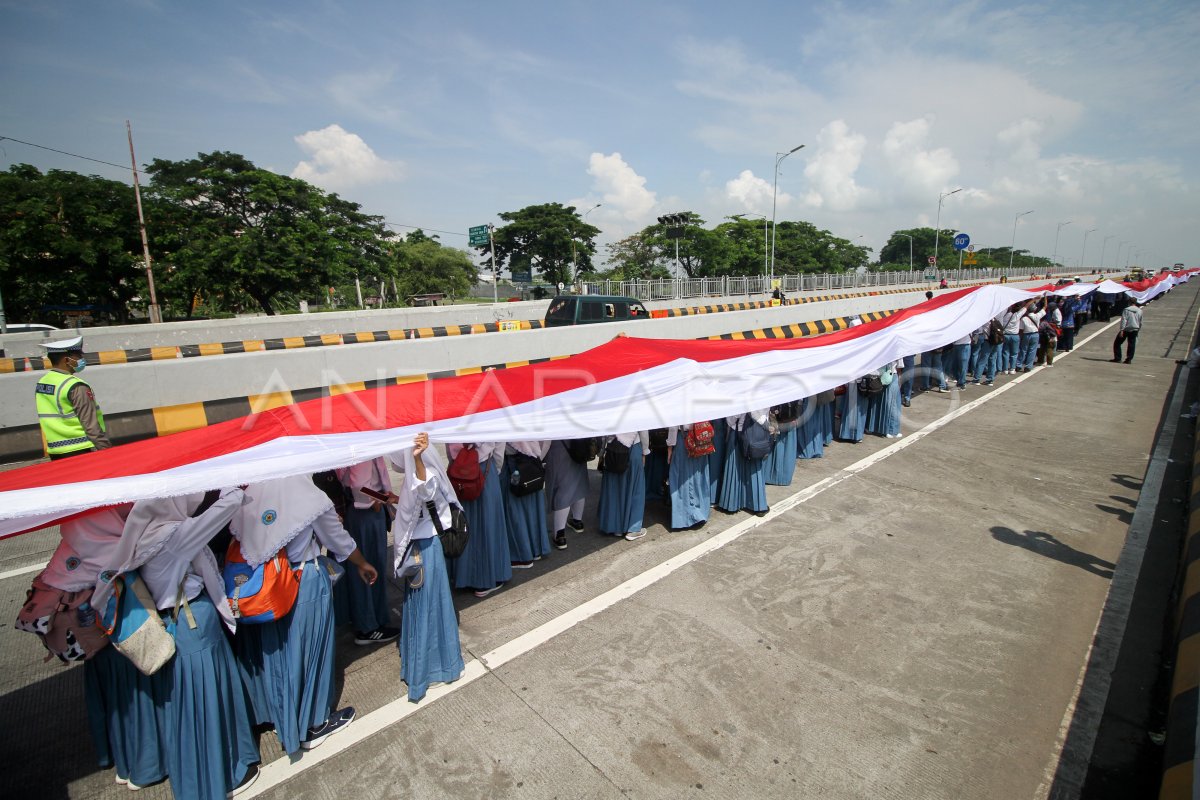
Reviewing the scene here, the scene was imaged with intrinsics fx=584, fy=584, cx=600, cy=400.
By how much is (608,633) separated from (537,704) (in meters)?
0.86

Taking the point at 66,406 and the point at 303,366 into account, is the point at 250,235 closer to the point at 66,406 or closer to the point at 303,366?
the point at 303,366

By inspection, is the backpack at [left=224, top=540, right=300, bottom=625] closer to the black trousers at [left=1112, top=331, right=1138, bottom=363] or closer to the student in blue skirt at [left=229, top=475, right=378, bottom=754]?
the student in blue skirt at [left=229, top=475, right=378, bottom=754]

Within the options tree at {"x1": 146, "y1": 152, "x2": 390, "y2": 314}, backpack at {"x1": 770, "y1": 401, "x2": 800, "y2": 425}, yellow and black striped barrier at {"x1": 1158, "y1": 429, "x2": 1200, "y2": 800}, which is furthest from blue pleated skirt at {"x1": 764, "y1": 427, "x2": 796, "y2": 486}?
tree at {"x1": 146, "y1": 152, "x2": 390, "y2": 314}

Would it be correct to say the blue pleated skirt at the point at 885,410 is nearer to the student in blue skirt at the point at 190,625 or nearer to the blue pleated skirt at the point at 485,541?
the blue pleated skirt at the point at 485,541

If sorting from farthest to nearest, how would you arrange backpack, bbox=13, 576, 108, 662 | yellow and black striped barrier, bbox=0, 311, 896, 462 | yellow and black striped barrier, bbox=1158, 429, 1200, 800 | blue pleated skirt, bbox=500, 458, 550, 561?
yellow and black striped barrier, bbox=0, 311, 896, 462 < blue pleated skirt, bbox=500, 458, 550, 561 < backpack, bbox=13, 576, 108, 662 < yellow and black striped barrier, bbox=1158, 429, 1200, 800

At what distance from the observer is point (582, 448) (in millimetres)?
5449

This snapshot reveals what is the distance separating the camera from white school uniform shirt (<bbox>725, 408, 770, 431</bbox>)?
6.29 meters

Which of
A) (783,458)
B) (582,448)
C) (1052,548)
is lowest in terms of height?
(1052,548)

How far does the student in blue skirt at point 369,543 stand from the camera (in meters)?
4.28

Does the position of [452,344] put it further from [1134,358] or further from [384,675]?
[1134,358]

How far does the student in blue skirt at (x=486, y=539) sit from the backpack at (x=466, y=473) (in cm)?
14

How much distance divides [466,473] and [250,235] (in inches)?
1059

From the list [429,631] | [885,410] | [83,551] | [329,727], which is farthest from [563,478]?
[885,410]

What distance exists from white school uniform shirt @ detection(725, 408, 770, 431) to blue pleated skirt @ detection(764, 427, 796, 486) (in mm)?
1067
